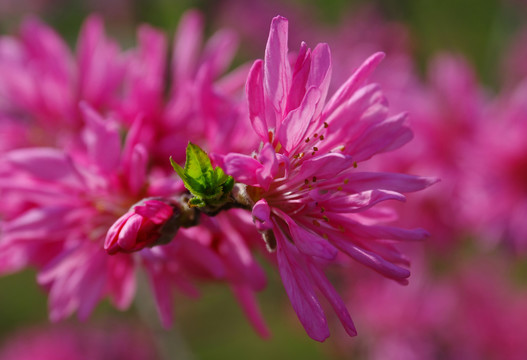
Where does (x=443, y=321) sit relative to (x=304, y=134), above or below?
below

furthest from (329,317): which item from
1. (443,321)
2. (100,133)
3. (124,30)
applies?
(124,30)

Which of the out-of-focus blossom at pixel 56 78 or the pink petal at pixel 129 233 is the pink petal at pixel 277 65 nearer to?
the pink petal at pixel 129 233

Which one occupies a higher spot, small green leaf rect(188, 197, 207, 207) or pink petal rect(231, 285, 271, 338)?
small green leaf rect(188, 197, 207, 207)

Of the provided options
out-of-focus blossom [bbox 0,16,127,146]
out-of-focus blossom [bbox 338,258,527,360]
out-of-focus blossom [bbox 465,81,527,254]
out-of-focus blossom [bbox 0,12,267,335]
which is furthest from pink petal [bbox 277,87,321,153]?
out-of-focus blossom [bbox 338,258,527,360]

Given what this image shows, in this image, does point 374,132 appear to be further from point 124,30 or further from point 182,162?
point 124,30

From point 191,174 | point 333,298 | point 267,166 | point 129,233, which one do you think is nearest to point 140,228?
point 129,233

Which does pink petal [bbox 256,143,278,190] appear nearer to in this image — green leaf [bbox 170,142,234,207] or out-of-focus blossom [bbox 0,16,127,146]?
green leaf [bbox 170,142,234,207]

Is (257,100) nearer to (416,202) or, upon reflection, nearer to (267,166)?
(267,166)
